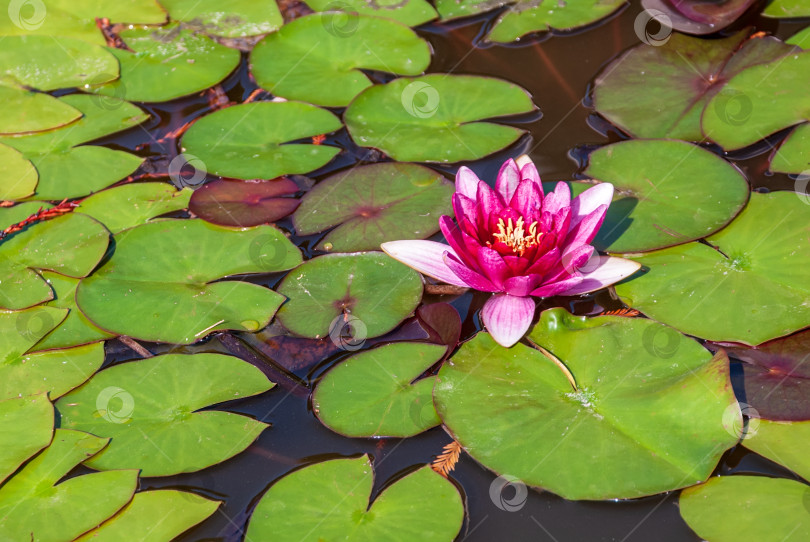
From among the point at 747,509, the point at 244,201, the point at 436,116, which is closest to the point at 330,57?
the point at 436,116

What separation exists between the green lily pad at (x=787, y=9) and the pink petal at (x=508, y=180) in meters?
2.63

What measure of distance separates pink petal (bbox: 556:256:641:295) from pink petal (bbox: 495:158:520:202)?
1.76 ft

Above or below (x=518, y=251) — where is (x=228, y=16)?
above

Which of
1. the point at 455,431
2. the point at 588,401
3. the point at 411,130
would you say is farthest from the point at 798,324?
the point at 411,130

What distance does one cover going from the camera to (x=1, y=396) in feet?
9.91

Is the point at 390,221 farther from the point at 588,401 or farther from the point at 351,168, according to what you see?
the point at 588,401

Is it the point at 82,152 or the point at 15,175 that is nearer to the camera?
the point at 15,175

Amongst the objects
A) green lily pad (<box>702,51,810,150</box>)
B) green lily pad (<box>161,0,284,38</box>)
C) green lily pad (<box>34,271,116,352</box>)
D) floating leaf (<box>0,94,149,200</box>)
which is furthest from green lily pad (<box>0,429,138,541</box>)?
green lily pad (<box>702,51,810,150</box>)

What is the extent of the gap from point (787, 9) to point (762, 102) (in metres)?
1.17

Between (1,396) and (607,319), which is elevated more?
(607,319)

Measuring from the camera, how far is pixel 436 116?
4.07 metres

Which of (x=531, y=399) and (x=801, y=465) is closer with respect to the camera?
(x=801, y=465)

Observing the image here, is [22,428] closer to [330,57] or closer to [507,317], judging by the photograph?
[507,317]

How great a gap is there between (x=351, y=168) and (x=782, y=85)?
2.61m
